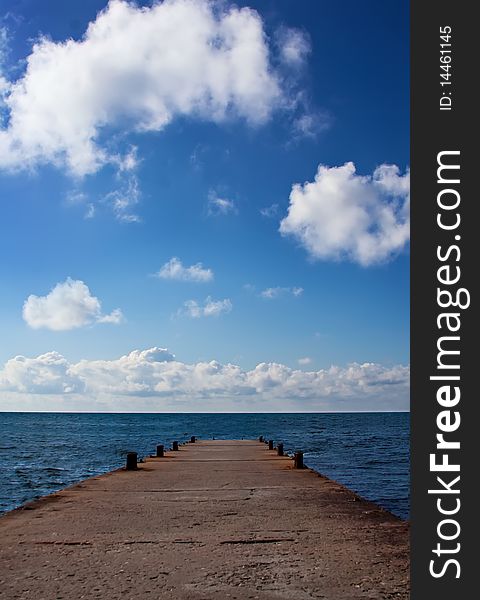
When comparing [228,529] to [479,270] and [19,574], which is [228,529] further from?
[479,270]

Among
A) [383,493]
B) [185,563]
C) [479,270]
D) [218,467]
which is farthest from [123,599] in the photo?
[383,493]

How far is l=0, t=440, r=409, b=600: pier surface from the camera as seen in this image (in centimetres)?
577

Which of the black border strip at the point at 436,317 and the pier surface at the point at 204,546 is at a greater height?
the black border strip at the point at 436,317

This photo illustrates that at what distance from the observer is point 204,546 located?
7324 millimetres

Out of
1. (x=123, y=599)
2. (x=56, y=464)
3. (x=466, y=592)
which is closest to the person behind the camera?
(x=466, y=592)

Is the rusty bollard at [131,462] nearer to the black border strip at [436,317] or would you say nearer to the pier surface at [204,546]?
the pier surface at [204,546]

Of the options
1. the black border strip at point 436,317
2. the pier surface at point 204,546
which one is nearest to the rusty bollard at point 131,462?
the pier surface at point 204,546

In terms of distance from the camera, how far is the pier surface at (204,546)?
5.77 metres

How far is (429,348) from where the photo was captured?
480cm

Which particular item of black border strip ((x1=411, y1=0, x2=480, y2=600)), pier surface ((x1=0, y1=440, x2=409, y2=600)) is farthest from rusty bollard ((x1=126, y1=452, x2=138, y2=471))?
black border strip ((x1=411, y1=0, x2=480, y2=600))

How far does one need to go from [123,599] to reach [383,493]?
1735 centimetres

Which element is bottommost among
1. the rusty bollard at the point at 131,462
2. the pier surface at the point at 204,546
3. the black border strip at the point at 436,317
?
the rusty bollard at the point at 131,462

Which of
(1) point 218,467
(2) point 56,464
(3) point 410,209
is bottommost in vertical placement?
(2) point 56,464

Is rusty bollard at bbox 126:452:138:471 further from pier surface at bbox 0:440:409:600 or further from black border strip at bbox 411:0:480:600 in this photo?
black border strip at bbox 411:0:480:600
